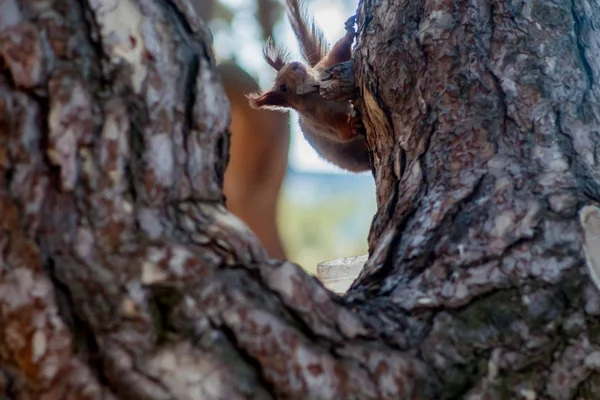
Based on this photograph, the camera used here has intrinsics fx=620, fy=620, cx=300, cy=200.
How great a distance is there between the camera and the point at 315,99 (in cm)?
186

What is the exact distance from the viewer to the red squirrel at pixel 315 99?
70.9 inches

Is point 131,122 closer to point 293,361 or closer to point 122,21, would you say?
point 122,21

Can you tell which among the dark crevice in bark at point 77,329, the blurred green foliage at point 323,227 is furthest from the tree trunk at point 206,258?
the blurred green foliage at point 323,227

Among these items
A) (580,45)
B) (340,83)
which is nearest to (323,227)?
(340,83)

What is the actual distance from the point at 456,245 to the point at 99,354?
17.8 inches

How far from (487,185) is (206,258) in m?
0.42

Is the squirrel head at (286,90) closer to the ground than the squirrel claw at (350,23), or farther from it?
closer to the ground

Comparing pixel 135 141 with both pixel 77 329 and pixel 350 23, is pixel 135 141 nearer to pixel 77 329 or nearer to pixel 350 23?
pixel 77 329

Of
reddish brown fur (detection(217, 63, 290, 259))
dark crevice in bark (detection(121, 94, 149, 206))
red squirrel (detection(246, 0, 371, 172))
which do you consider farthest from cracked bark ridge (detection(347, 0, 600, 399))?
reddish brown fur (detection(217, 63, 290, 259))

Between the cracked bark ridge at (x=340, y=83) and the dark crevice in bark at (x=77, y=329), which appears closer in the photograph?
the dark crevice in bark at (x=77, y=329)

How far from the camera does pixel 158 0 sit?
2.17 feet

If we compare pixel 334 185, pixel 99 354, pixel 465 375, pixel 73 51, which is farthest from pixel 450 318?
pixel 334 185

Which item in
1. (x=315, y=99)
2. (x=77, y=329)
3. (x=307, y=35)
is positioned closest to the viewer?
(x=77, y=329)

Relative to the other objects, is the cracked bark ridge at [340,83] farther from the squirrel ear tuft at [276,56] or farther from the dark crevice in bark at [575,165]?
the squirrel ear tuft at [276,56]
